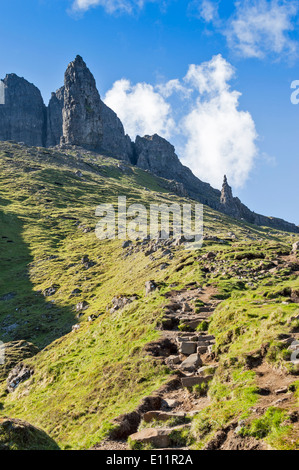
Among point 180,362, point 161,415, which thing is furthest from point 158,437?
point 180,362

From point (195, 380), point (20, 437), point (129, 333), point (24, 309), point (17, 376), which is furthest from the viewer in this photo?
point (24, 309)

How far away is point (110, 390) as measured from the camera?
72.5ft

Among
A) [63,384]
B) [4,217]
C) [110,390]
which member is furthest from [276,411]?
[4,217]

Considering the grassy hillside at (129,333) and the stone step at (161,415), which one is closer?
the stone step at (161,415)

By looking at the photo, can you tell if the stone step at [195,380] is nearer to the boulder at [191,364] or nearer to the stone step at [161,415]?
the boulder at [191,364]

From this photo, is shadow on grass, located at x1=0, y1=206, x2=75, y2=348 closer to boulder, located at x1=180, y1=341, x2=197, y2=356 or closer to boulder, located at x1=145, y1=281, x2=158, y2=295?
boulder, located at x1=145, y1=281, x2=158, y2=295

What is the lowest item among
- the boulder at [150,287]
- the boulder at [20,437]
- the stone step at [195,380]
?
the boulder at [20,437]

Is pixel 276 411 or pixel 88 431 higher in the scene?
pixel 276 411

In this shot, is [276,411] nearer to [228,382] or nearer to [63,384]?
[228,382]

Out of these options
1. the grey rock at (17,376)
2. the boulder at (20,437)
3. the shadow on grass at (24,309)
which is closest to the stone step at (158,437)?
the boulder at (20,437)

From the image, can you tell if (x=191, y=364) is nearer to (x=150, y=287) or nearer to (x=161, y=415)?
(x=161, y=415)

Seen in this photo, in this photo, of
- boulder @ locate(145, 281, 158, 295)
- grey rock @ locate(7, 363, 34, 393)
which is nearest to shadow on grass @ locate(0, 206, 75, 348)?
grey rock @ locate(7, 363, 34, 393)
